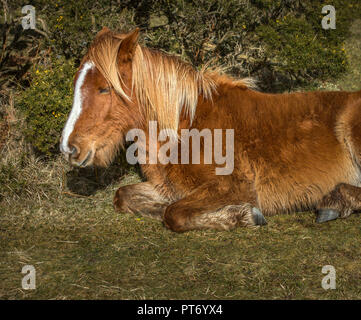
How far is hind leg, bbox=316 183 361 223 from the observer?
4586mm

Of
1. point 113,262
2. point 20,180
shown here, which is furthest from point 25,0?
point 113,262

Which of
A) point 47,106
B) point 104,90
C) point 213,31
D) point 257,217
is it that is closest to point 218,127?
point 257,217

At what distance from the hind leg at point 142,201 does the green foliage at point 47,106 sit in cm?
123

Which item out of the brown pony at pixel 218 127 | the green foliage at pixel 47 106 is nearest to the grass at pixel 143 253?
the brown pony at pixel 218 127

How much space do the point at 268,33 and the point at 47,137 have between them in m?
3.55

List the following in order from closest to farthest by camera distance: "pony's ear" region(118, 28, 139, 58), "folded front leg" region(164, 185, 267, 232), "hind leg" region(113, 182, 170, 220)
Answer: "pony's ear" region(118, 28, 139, 58) < "folded front leg" region(164, 185, 267, 232) < "hind leg" region(113, 182, 170, 220)

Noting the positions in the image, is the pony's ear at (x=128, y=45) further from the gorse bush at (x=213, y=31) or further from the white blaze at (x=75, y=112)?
the gorse bush at (x=213, y=31)

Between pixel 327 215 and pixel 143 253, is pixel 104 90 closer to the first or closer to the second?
pixel 143 253

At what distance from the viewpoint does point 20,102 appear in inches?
219

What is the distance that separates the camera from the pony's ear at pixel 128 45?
13.3ft

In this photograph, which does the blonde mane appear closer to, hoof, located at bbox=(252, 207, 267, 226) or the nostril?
the nostril

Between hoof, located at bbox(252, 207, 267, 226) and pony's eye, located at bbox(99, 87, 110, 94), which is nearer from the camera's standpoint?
pony's eye, located at bbox(99, 87, 110, 94)

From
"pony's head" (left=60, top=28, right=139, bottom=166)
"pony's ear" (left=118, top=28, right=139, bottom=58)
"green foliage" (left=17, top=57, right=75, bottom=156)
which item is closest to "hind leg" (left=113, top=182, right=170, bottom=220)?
"pony's head" (left=60, top=28, right=139, bottom=166)

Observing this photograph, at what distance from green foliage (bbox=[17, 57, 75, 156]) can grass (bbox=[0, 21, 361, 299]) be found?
0.41 m
